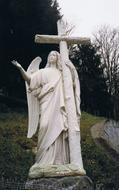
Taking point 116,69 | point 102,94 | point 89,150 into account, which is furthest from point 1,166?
point 116,69

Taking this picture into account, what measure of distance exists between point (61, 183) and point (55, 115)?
1317 mm

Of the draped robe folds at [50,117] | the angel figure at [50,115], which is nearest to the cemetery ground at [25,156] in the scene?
the angel figure at [50,115]

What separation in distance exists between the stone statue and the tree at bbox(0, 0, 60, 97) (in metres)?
11.0

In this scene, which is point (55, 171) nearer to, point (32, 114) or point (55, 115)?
point (55, 115)

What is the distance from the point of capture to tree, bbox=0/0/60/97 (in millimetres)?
21844

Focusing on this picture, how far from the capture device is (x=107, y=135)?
20.6 meters

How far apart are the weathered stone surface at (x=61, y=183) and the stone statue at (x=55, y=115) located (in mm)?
86

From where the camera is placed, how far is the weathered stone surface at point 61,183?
9528 millimetres

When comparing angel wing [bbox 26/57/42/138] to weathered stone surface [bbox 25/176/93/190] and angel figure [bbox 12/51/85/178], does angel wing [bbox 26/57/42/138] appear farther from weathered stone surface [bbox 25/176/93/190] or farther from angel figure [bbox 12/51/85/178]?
weathered stone surface [bbox 25/176/93/190]

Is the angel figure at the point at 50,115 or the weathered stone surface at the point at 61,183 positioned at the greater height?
the angel figure at the point at 50,115

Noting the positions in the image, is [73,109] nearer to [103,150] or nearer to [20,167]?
[20,167]

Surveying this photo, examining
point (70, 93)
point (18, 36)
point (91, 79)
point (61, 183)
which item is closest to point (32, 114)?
point (70, 93)

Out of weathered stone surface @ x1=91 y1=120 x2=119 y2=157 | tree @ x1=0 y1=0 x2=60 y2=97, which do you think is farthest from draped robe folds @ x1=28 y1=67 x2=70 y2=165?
tree @ x1=0 y1=0 x2=60 y2=97

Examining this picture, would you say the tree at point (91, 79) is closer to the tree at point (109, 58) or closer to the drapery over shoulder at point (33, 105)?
the tree at point (109, 58)
